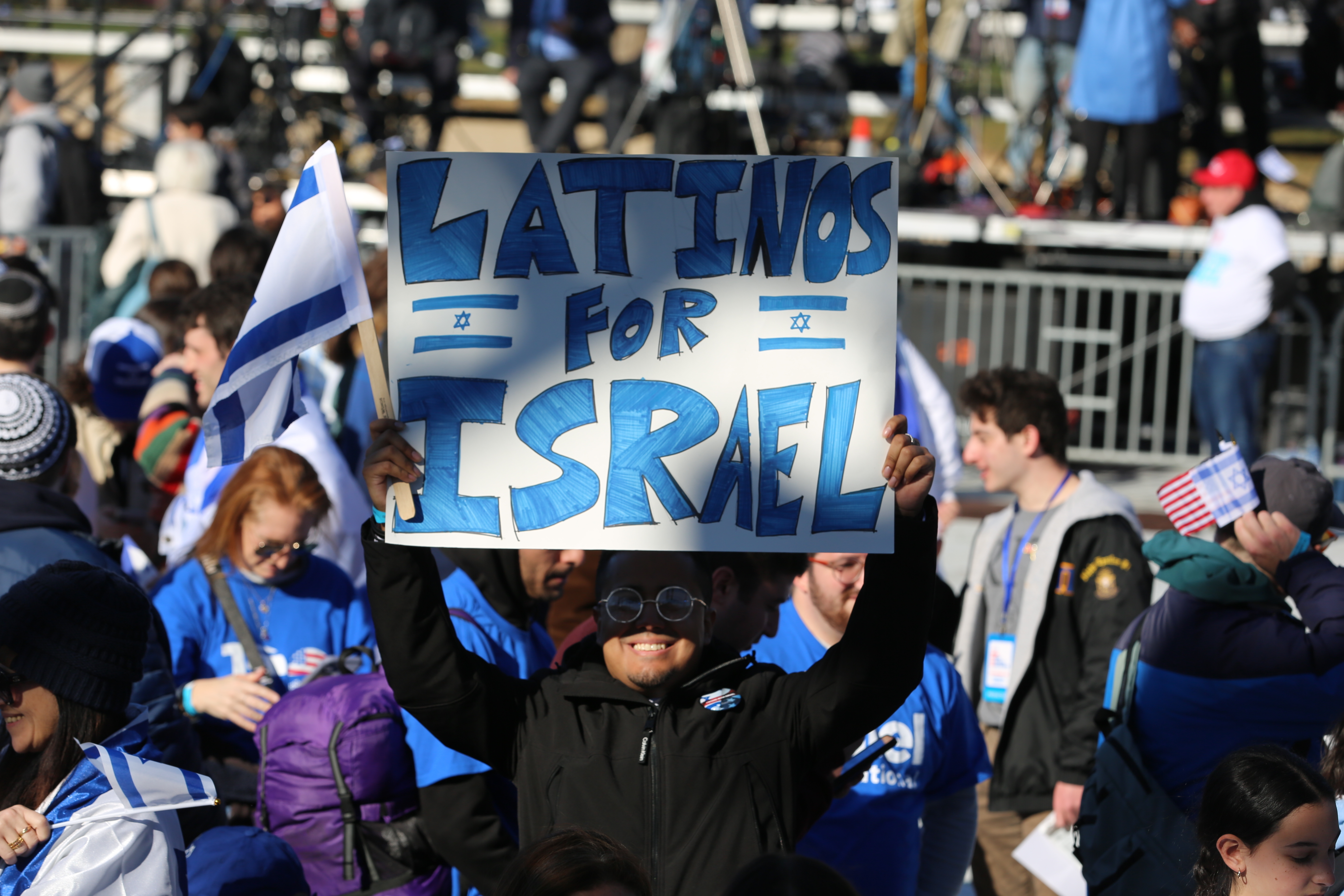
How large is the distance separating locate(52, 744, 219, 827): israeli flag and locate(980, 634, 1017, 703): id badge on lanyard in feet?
9.06

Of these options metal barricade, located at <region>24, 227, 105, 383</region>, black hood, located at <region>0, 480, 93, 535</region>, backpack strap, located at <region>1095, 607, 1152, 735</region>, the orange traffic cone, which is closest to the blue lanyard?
backpack strap, located at <region>1095, 607, 1152, 735</region>

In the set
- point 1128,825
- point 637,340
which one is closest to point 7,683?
point 637,340

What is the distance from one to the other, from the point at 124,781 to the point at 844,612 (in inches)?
69.5

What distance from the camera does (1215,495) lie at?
3.78 m

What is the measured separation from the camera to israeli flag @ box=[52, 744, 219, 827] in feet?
7.95

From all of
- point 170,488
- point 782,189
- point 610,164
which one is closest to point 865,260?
point 782,189

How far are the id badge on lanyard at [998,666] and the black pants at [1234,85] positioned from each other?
9.63 m

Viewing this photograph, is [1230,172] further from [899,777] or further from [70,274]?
[70,274]

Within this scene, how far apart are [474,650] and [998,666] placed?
1931 millimetres

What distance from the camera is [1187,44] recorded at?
40.9 ft

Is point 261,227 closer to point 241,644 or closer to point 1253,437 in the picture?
point 241,644

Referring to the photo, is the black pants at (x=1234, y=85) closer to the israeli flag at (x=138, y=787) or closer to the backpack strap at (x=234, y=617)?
the backpack strap at (x=234, y=617)

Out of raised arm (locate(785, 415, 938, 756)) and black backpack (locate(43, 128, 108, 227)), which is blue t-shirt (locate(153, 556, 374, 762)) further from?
black backpack (locate(43, 128, 108, 227))

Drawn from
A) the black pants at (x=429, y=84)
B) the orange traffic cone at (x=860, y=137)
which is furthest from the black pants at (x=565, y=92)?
the orange traffic cone at (x=860, y=137)
